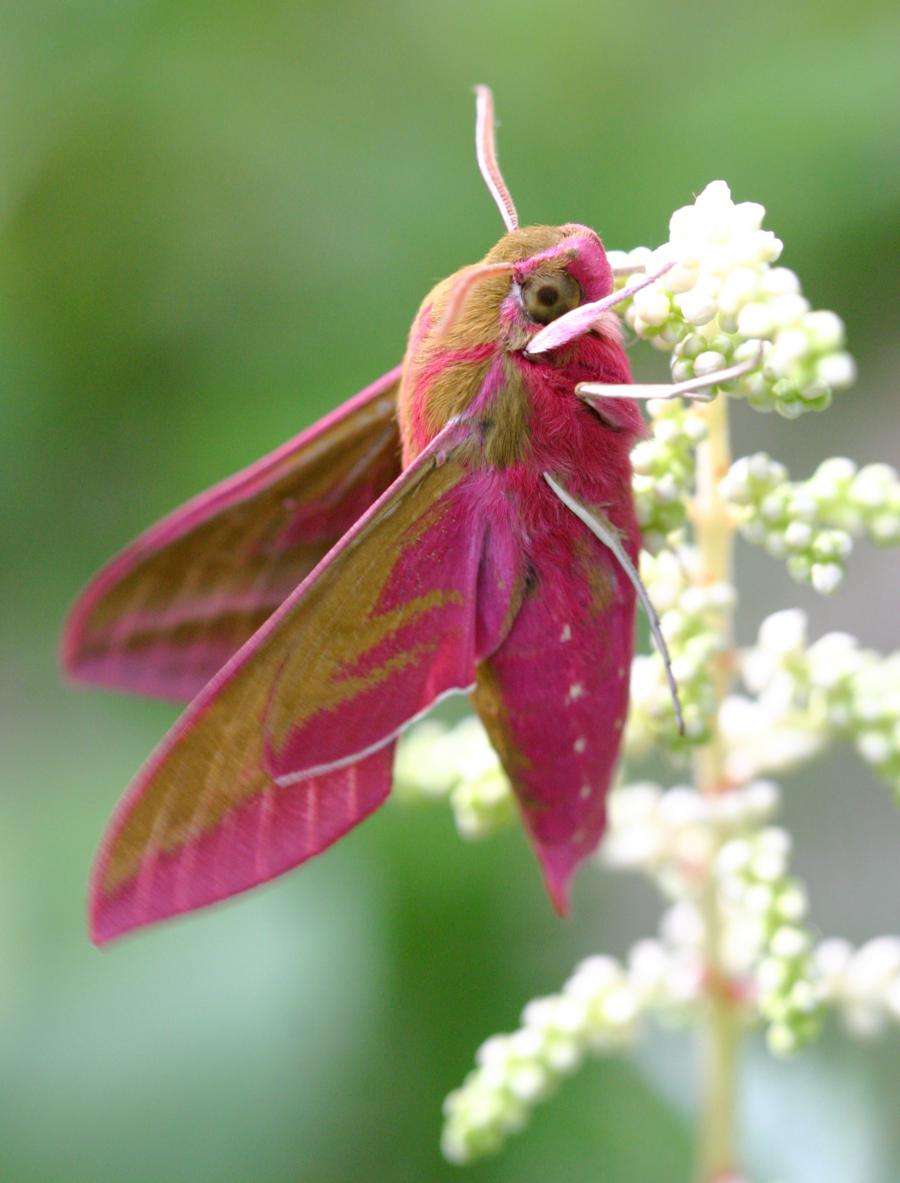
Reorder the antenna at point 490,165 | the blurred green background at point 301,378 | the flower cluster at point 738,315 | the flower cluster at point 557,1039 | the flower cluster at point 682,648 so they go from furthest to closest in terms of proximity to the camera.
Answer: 1. the blurred green background at point 301,378
2. the flower cluster at point 557,1039
3. the antenna at point 490,165
4. the flower cluster at point 682,648
5. the flower cluster at point 738,315

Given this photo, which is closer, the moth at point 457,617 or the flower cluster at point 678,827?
the moth at point 457,617

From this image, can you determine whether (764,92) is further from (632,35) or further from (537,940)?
(537,940)

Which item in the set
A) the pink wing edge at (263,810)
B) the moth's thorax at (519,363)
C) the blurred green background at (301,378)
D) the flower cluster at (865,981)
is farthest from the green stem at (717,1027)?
the blurred green background at (301,378)

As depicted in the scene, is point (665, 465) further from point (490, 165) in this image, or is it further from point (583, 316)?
point (490, 165)

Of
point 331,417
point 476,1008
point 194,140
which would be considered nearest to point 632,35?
point 194,140

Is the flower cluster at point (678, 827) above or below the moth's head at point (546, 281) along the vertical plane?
below

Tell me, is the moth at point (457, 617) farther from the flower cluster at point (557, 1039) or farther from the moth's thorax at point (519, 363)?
the flower cluster at point (557, 1039)

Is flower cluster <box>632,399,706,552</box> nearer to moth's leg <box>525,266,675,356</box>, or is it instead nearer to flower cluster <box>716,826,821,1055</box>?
moth's leg <box>525,266,675,356</box>
